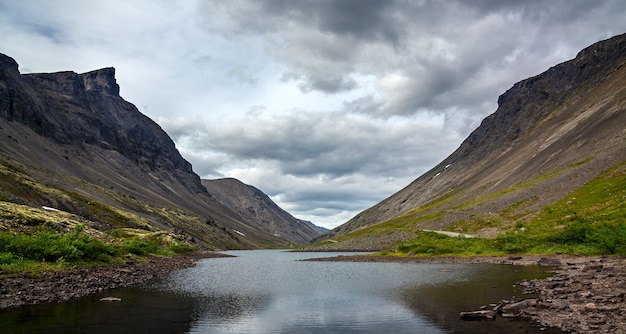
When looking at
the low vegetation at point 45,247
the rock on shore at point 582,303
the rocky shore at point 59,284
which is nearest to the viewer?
the rock on shore at point 582,303

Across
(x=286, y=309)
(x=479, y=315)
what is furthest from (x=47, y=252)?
(x=479, y=315)

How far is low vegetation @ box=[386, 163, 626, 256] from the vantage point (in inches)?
2643

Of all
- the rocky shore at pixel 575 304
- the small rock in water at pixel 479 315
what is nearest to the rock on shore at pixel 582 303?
the rocky shore at pixel 575 304

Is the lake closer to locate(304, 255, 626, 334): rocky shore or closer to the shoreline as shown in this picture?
locate(304, 255, 626, 334): rocky shore

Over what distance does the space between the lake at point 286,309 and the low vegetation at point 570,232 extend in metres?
19.9

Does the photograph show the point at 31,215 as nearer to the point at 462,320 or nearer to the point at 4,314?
the point at 4,314

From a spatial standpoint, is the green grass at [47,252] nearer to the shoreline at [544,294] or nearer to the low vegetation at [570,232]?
the shoreline at [544,294]

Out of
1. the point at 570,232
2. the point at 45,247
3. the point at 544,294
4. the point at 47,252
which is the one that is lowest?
the point at 544,294

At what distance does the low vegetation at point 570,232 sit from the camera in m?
67.1

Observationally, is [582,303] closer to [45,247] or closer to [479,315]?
[479,315]

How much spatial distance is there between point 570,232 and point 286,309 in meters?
63.3

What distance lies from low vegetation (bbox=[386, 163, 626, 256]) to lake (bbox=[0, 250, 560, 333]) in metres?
19.9

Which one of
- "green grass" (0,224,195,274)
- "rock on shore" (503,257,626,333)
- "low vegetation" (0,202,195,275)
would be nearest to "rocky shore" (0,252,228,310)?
"green grass" (0,224,195,274)

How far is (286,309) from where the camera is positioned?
122 ft
